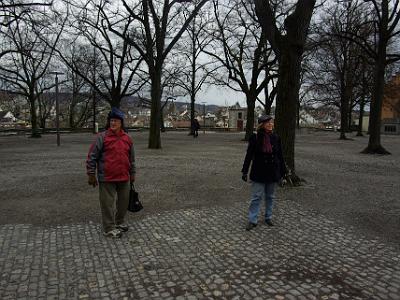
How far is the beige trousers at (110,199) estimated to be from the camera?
216 inches

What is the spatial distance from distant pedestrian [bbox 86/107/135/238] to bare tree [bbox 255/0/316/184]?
5.12m

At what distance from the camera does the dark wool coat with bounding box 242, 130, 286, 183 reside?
5977 mm

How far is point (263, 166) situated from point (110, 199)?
2349mm

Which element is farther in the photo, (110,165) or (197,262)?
(110,165)

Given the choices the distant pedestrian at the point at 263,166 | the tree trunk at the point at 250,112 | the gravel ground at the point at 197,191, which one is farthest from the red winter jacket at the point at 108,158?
the tree trunk at the point at 250,112

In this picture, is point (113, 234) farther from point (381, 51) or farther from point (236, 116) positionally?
point (236, 116)

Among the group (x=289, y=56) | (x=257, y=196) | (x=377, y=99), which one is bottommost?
Answer: (x=257, y=196)

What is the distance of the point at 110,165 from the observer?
213 inches

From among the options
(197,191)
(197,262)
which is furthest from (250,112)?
(197,262)

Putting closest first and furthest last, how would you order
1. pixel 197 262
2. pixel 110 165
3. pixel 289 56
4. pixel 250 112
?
pixel 197 262, pixel 110 165, pixel 289 56, pixel 250 112

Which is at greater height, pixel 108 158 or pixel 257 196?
pixel 108 158

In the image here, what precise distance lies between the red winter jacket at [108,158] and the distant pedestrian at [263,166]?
1880 mm

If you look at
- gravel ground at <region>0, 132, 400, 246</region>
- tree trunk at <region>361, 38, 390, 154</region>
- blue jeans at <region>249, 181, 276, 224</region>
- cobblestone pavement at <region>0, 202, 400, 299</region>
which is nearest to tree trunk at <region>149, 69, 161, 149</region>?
gravel ground at <region>0, 132, 400, 246</region>

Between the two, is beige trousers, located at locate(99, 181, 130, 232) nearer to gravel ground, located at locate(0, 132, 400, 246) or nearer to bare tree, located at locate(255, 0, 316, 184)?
gravel ground, located at locate(0, 132, 400, 246)
